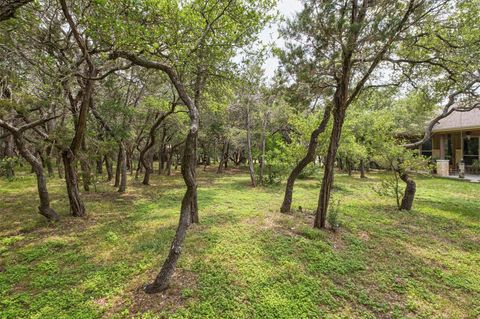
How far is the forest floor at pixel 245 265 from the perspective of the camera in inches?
140

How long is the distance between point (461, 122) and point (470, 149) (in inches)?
93.2

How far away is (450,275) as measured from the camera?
178 inches

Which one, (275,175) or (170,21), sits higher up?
(170,21)

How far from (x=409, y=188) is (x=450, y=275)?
4598 mm

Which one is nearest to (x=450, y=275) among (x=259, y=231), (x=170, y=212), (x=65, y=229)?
(x=259, y=231)

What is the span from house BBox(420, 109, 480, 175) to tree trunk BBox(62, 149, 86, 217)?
21138 mm

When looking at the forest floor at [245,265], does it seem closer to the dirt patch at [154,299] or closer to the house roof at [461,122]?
the dirt patch at [154,299]

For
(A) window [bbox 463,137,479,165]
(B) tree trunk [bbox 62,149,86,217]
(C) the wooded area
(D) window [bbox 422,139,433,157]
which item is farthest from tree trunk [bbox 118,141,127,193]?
(D) window [bbox 422,139,433,157]

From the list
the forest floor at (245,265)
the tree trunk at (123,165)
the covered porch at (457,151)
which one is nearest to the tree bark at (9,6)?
the forest floor at (245,265)

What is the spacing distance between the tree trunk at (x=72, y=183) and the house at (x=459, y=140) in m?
21.1

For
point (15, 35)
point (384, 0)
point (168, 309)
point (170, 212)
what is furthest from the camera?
point (170, 212)

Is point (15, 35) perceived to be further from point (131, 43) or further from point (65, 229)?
point (65, 229)

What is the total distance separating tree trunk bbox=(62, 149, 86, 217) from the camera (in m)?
6.87

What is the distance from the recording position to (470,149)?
17.2m
